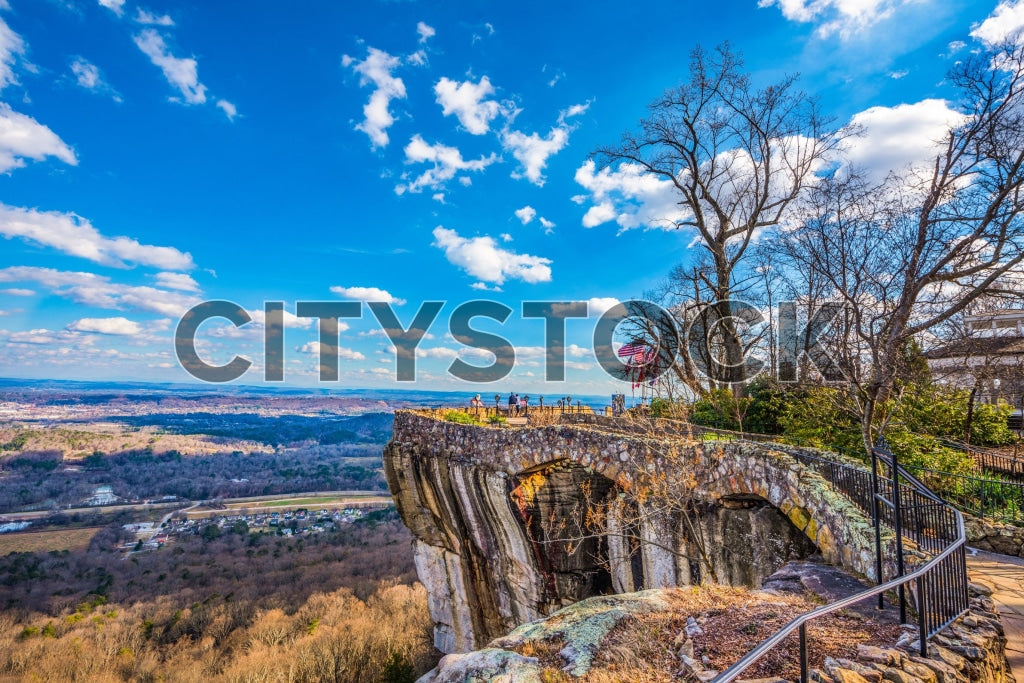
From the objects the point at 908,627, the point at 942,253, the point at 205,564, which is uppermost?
the point at 942,253

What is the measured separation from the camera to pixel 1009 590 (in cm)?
590

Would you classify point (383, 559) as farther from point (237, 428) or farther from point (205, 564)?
point (237, 428)

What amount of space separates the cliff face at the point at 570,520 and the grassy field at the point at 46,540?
175 ft

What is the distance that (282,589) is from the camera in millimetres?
36875

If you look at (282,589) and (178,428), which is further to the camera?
(178,428)

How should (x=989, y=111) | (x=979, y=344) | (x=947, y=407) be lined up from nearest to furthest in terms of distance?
1. (x=989, y=111)
2. (x=979, y=344)
3. (x=947, y=407)

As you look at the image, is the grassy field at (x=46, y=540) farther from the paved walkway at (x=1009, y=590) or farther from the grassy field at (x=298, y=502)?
the paved walkway at (x=1009, y=590)

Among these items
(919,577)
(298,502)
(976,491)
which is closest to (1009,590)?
(976,491)

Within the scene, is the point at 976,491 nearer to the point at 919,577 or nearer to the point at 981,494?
the point at 981,494

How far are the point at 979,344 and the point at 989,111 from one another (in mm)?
4927

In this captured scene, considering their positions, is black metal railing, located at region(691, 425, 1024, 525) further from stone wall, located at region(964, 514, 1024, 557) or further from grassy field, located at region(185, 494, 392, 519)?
grassy field, located at region(185, 494, 392, 519)

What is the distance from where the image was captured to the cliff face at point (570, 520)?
7930 mm

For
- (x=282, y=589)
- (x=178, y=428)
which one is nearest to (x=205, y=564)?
(x=282, y=589)

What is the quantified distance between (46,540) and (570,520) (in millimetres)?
66299
